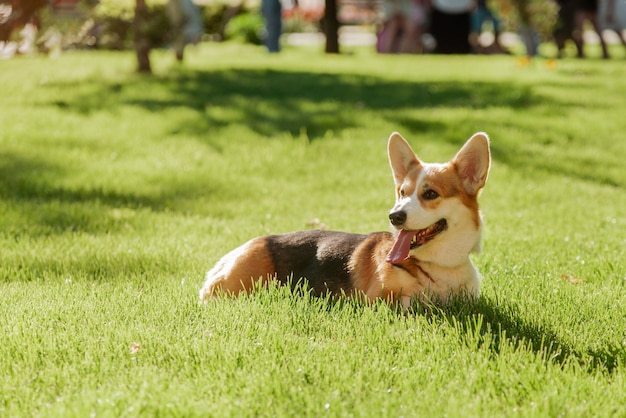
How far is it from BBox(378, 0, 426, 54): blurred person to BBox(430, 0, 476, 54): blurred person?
1.48ft

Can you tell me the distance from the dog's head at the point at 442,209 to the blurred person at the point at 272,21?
17.5 metres

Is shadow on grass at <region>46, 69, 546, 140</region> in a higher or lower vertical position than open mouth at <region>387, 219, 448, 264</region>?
lower

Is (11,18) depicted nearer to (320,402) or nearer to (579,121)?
(320,402)

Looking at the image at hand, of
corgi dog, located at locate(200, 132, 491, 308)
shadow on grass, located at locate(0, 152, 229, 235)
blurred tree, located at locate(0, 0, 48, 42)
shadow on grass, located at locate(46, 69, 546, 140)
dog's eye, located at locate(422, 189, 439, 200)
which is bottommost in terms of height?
shadow on grass, located at locate(0, 152, 229, 235)

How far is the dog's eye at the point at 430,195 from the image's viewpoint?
14.3 ft

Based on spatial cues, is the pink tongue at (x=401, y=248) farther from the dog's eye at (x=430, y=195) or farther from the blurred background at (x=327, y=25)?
the blurred background at (x=327, y=25)

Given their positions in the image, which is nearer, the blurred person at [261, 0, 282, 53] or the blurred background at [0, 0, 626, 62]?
the blurred background at [0, 0, 626, 62]

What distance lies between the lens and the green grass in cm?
368

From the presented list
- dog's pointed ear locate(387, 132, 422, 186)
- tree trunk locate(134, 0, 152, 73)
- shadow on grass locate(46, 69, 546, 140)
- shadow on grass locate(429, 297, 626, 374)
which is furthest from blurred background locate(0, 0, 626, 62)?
shadow on grass locate(429, 297, 626, 374)

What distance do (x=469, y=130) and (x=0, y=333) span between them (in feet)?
24.6

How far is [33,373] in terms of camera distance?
3.83 metres

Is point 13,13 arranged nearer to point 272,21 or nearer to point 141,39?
point 141,39

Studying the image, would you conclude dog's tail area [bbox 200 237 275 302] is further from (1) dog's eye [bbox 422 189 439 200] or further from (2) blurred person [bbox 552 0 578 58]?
(2) blurred person [bbox 552 0 578 58]

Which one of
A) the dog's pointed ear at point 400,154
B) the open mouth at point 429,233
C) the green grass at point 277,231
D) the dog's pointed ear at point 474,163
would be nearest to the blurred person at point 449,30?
the green grass at point 277,231
